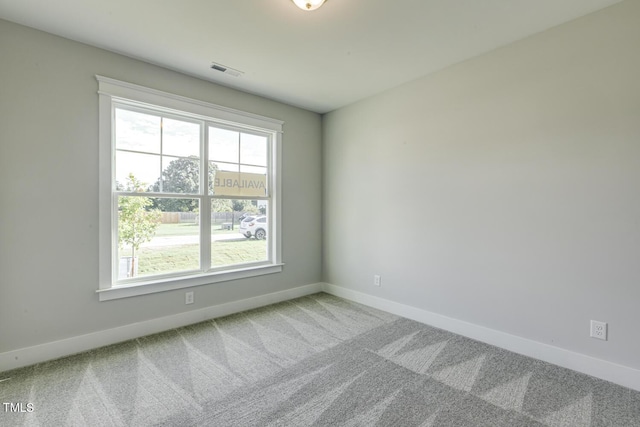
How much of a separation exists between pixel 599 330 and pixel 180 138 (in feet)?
13.6

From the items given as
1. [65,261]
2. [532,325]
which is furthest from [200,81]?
[532,325]

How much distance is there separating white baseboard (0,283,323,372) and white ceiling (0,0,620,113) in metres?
2.60

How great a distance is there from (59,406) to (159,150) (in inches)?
88.0

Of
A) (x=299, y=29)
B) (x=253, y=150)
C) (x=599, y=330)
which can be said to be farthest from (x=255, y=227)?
(x=599, y=330)

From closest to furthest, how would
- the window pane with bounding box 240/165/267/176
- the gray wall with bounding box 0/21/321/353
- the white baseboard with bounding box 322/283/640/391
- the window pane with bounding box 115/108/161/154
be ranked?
the white baseboard with bounding box 322/283/640/391
the gray wall with bounding box 0/21/321/353
the window pane with bounding box 115/108/161/154
the window pane with bounding box 240/165/267/176

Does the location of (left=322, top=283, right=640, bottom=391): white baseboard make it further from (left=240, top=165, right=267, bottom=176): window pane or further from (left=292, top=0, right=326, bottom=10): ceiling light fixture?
(left=292, top=0, right=326, bottom=10): ceiling light fixture

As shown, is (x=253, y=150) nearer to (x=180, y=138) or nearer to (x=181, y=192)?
(x=180, y=138)

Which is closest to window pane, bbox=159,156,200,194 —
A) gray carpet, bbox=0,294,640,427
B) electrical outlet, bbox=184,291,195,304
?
electrical outlet, bbox=184,291,195,304

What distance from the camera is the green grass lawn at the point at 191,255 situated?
3033 mm

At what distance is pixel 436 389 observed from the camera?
2064 mm

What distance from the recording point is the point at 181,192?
10.6 feet

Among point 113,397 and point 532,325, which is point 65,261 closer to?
point 113,397

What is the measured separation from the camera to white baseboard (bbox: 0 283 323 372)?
233cm

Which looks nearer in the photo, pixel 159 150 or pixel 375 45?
pixel 375 45
